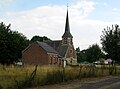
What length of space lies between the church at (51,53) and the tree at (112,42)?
37.8m

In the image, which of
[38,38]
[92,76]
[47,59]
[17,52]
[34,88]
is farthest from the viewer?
[38,38]

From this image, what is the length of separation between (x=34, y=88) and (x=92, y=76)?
1572 centimetres

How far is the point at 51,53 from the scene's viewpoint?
9338 centimetres

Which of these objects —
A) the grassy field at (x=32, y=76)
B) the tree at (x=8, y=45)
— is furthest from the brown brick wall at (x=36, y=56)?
the grassy field at (x=32, y=76)

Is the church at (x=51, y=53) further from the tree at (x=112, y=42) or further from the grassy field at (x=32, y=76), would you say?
the grassy field at (x=32, y=76)

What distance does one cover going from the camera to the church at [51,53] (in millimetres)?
89875

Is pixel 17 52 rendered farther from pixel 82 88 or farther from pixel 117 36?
pixel 82 88

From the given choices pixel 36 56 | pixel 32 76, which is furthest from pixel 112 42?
pixel 36 56

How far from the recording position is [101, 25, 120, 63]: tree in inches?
1970

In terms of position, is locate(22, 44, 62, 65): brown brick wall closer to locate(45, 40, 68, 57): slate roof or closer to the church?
the church

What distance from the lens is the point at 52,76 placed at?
2592cm

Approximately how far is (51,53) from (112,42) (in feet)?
146

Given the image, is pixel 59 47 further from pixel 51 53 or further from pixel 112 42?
pixel 112 42

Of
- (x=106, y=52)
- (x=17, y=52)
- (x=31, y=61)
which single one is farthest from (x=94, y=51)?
(x=106, y=52)
